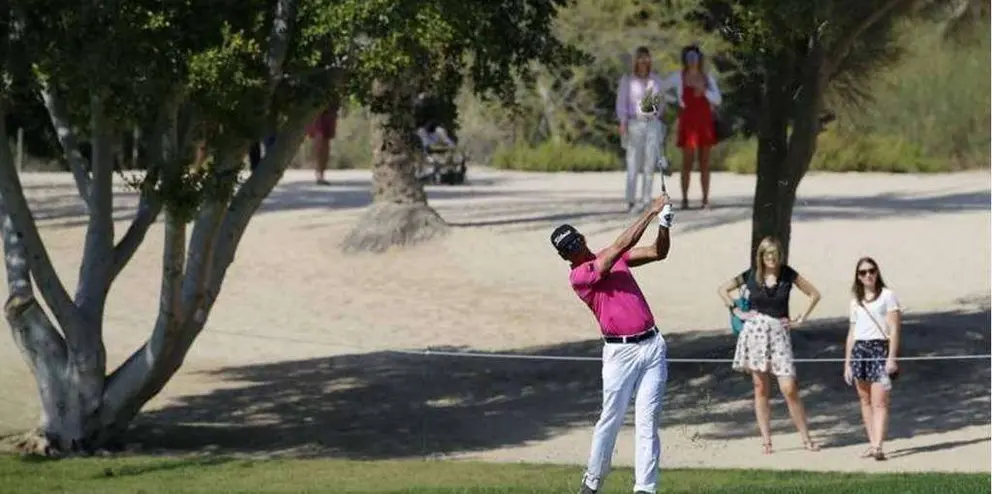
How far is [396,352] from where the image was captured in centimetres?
2284

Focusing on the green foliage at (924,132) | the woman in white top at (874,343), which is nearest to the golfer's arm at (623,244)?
the woman in white top at (874,343)

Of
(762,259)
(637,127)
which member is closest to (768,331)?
(762,259)

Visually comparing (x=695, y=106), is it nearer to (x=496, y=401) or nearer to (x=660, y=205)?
(x=496, y=401)

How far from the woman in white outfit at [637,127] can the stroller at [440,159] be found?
8093 mm

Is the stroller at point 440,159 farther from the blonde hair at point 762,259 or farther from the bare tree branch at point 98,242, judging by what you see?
the blonde hair at point 762,259

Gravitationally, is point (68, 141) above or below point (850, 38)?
below

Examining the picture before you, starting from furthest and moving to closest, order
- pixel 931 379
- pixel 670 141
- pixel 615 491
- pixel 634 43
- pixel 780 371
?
1. pixel 634 43
2. pixel 670 141
3. pixel 931 379
4. pixel 780 371
5. pixel 615 491

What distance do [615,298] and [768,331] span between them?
514 cm

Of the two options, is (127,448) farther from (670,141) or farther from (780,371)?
(670,141)

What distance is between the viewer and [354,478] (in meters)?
16.0

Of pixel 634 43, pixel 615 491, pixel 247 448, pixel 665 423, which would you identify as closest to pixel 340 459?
pixel 247 448

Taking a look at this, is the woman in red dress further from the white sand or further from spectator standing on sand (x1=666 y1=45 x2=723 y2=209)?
the white sand

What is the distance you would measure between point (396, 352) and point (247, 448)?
461 centimetres

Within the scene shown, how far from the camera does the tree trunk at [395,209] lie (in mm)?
28094
